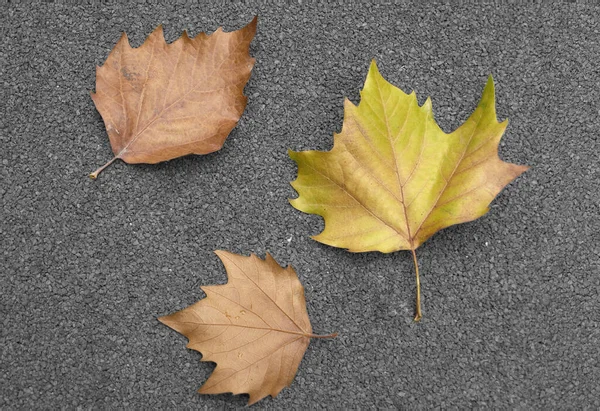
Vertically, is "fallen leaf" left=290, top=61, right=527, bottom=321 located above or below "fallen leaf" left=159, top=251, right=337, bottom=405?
above

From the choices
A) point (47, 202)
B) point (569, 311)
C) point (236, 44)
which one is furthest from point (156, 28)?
point (569, 311)

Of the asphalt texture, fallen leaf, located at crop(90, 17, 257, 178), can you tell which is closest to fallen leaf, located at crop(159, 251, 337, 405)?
the asphalt texture

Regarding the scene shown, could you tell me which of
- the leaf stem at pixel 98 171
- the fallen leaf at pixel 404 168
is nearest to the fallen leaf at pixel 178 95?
the leaf stem at pixel 98 171

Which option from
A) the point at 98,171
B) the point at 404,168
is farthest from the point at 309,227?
the point at 98,171

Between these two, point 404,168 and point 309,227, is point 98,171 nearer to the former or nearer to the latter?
point 309,227

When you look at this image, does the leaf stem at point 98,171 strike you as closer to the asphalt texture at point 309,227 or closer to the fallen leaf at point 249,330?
the asphalt texture at point 309,227

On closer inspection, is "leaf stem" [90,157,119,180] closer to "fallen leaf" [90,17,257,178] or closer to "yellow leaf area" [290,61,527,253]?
"fallen leaf" [90,17,257,178]

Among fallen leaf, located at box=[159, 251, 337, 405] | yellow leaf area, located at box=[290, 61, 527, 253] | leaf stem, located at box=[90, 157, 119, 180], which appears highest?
yellow leaf area, located at box=[290, 61, 527, 253]
